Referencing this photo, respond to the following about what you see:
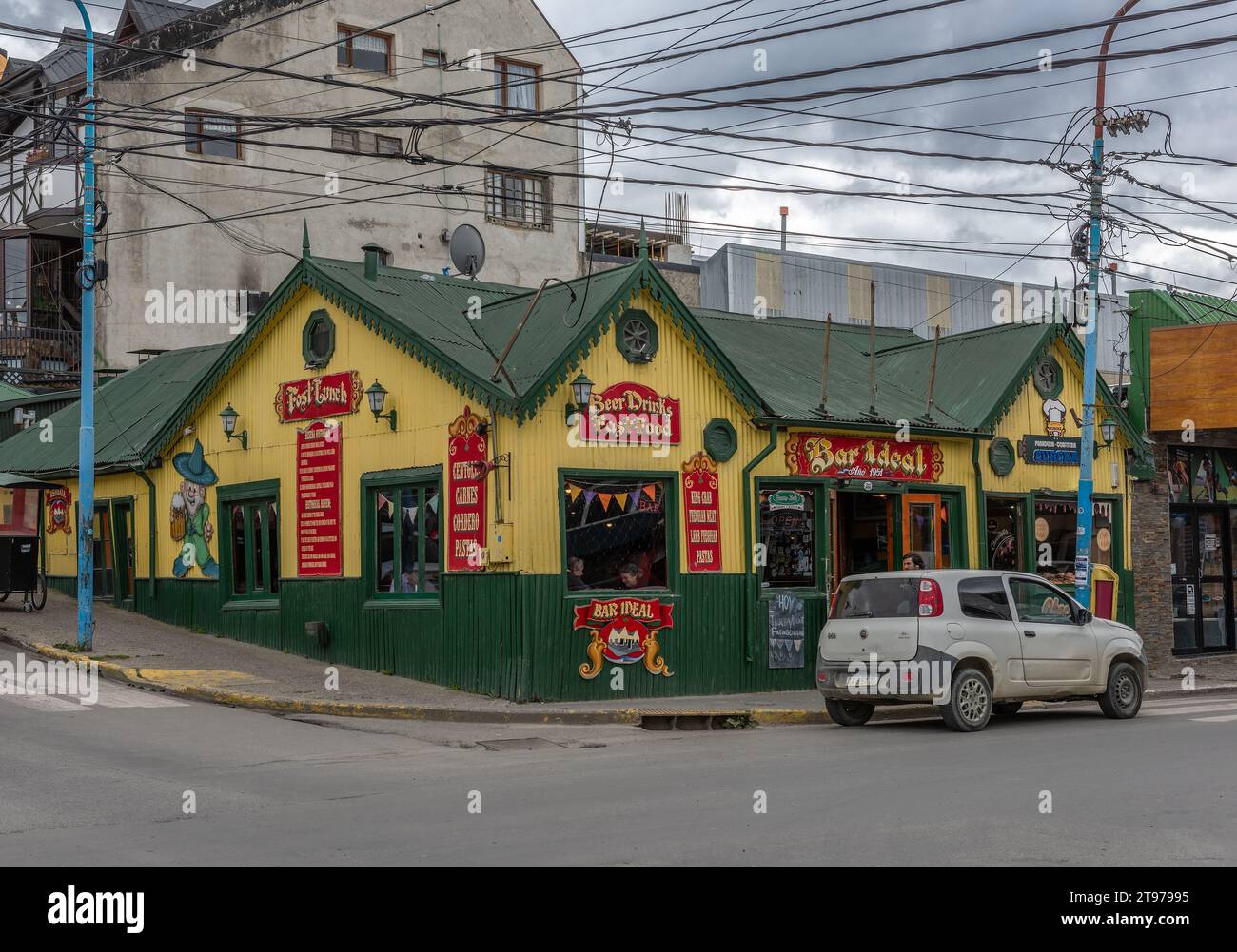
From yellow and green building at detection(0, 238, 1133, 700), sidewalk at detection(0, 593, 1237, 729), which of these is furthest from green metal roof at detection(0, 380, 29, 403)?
sidewalk at detection(0, 593, 1237, 729)

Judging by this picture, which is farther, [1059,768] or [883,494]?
[883,494]

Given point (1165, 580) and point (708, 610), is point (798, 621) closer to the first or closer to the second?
point (708, 610)

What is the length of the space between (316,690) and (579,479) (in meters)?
4.22

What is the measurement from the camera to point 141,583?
83.7 ft

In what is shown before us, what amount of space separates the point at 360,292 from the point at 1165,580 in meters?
15.2

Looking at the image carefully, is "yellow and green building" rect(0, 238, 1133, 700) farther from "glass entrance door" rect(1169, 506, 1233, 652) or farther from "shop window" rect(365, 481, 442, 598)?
"glass entrance door" rect(1169, 506, 1233, 652)

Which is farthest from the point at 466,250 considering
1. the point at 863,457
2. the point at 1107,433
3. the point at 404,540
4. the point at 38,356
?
the point at 38,356

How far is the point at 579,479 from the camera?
1795 cm

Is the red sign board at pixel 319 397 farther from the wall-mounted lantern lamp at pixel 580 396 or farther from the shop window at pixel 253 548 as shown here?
the wall-mounted lantern lamp at pixel 580 396

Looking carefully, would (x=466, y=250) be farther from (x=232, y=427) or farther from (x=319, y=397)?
(x=319, y=397)

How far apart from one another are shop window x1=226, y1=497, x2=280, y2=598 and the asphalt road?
603cm

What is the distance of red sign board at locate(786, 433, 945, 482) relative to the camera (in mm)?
20234

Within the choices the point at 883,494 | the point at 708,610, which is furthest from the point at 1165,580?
the point at 708,610

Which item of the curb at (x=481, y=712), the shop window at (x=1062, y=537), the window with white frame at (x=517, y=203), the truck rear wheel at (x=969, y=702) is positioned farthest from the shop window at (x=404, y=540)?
the window with white frame at (x=517, y=203)
